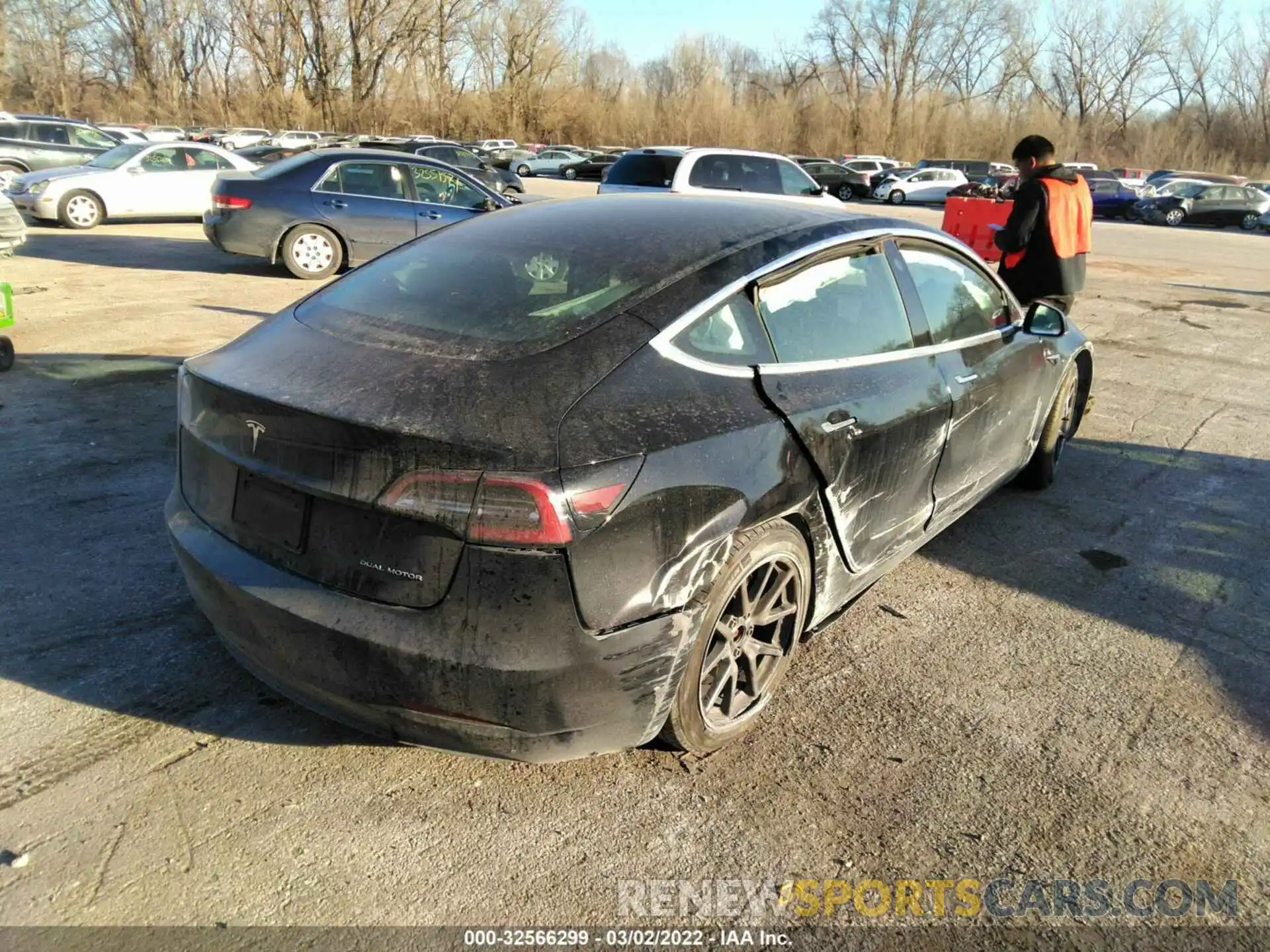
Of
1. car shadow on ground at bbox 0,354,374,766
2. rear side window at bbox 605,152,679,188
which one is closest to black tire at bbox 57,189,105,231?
rear side window at bbox 605,152,679,188

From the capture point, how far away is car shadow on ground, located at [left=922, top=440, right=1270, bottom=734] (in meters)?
3.78

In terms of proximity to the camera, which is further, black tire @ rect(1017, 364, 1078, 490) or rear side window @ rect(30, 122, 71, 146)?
rear side window @ rect(30, 122, 71, 146)

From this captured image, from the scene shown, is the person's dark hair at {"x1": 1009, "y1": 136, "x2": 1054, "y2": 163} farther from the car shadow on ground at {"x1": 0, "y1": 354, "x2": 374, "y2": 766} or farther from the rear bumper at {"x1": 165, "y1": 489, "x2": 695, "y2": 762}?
the car shadow on ground at {"x1": 0, "y1": 354, "x2": 374, "y2": 766}

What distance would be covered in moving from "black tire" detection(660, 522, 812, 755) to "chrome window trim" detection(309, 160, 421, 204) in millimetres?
→ 9878

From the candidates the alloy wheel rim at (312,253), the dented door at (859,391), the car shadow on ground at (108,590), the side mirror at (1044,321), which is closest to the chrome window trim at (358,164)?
the alloy wheel rim at (312,253)

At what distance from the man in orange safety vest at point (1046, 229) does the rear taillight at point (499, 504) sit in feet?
16.8

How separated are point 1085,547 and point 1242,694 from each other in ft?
4.26

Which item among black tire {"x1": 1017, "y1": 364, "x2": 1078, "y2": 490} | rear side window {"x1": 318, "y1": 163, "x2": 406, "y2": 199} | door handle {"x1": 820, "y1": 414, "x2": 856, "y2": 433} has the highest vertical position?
rear side window {"x1": 318, "y1": 163, "x2": 406, "y2": 199}

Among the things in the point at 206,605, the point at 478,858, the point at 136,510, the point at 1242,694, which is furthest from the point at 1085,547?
the point at 136,510

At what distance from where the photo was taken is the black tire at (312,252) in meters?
11.3

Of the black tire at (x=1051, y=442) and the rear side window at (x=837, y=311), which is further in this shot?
the black tire at (x=1051, y=442)

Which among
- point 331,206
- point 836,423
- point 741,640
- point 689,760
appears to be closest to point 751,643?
point 741,640

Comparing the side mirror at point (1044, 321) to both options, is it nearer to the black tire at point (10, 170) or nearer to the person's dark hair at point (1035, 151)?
the person's dark hair at point (1035, 151)

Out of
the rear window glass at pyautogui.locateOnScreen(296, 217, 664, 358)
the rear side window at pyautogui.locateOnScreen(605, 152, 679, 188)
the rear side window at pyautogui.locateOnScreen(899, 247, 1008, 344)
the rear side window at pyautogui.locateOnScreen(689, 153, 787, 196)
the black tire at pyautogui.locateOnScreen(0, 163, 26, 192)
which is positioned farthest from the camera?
the black tire at pyautogui.locateOnScreen(0, 163, 26, 192)
